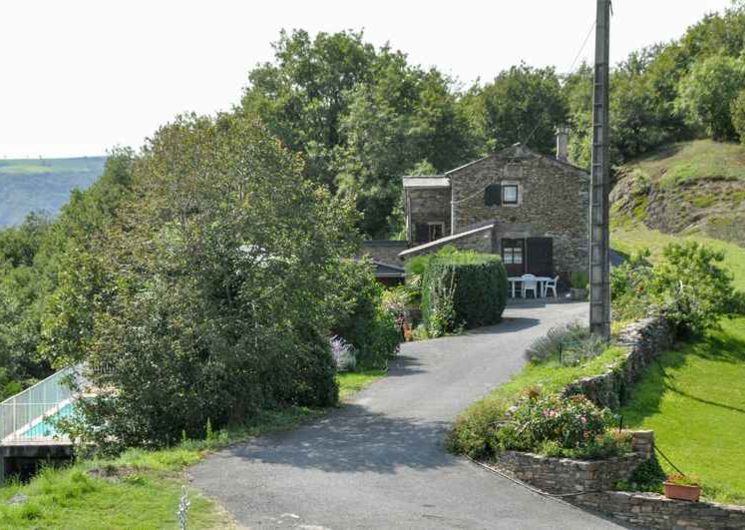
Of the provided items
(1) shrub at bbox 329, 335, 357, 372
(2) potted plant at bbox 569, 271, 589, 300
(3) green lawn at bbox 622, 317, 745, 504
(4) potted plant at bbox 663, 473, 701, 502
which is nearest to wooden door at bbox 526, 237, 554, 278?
(2) potted plant at bbox 569, 271, 589, 300

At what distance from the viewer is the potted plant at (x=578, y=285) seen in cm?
3875

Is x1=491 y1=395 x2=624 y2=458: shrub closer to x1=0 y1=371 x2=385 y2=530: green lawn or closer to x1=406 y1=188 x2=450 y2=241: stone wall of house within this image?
x1=0 y1=371 x2=385 y2=530: green lawn

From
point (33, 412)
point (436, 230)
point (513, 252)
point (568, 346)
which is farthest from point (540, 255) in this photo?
point (33, 412)

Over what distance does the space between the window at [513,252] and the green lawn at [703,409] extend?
14427 millimetres

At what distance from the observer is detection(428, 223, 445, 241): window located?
1762 inches

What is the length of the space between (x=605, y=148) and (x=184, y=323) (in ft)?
33.1

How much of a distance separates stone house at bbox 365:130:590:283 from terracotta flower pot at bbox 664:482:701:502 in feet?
89.6

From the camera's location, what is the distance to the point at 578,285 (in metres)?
39.9

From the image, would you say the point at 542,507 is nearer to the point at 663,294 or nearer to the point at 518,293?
the point at 663,294

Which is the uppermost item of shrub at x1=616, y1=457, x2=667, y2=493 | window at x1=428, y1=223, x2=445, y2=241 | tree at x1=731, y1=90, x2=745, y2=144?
tree at x1=731, y1=90, x2=745, y2=144

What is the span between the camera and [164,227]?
18.1m

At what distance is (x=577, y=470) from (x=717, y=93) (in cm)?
4490

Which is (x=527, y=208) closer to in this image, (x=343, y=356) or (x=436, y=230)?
(x=436, y=230)

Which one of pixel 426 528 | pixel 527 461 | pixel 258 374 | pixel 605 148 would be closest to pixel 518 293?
pixel 605 148
